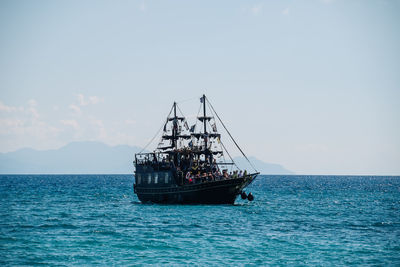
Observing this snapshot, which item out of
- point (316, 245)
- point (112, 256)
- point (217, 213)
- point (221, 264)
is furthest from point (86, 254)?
point (217, 213)

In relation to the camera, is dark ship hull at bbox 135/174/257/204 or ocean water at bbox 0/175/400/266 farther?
dark ship hull at bbox 135/174/257/204

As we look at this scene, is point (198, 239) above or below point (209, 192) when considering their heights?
below

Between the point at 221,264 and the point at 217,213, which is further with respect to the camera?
the point at 217,213

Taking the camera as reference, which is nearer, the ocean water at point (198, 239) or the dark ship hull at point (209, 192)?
the ocean water at point (198, 239)

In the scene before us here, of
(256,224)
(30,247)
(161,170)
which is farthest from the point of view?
(161,170)

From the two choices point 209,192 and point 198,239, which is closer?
point 198,239

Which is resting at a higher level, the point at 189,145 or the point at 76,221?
the point at 189,145

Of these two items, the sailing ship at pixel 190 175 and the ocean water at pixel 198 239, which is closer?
the ocean water at pixel 198 239

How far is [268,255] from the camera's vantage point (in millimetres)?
22812

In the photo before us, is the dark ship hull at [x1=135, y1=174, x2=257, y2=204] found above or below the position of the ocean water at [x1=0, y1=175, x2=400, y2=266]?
above

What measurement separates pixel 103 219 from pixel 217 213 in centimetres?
1033

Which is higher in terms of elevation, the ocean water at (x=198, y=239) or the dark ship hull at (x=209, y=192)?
the dark ship hull at (x=209, y=192)

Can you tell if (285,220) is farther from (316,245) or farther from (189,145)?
(189,145)

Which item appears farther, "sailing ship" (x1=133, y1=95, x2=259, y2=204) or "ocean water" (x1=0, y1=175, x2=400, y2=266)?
"sailing ship" (x1=133, y1=95, x2=259, y2=204)
